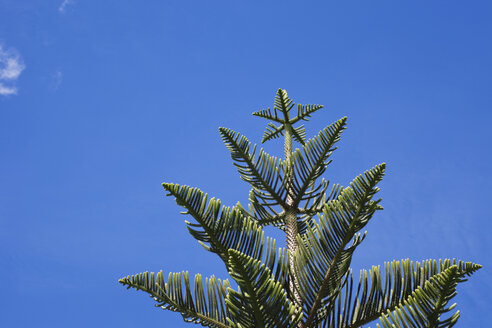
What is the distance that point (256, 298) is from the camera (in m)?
2.73

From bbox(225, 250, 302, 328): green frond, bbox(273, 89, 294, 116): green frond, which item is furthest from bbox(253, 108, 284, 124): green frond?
bbox(225, 250, 302, 328): green frond

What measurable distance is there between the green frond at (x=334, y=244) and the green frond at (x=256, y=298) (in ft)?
1.14

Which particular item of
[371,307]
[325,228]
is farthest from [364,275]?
[325,228]

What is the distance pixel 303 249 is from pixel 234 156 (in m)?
1.49

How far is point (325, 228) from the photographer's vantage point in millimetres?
3213

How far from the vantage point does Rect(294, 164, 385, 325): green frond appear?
312 centimetres

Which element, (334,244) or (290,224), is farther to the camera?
(290,224)

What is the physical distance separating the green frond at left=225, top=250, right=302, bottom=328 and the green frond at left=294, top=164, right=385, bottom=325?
1.14ft

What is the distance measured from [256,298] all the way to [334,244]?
2.42 ft

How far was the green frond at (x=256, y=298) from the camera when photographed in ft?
8.63

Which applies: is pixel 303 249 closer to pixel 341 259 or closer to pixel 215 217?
pixel 341 259

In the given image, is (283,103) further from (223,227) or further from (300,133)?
(223,227)

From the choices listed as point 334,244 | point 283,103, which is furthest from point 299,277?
point 283,103

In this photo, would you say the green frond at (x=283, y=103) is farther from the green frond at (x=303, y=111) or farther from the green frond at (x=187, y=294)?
the green frond at (x=187, y=294)
